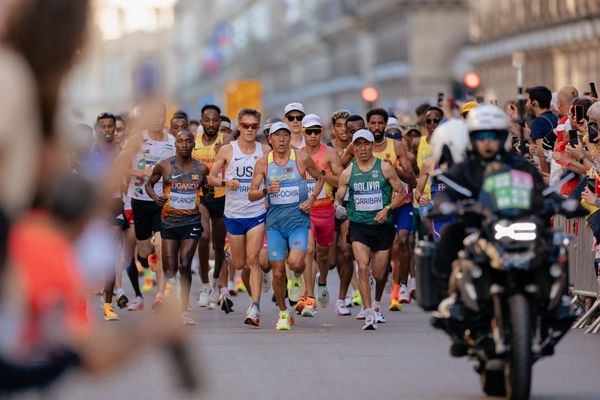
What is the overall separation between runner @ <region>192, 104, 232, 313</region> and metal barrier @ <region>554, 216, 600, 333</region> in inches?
146

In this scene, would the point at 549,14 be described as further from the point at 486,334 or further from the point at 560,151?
the point at 486,334

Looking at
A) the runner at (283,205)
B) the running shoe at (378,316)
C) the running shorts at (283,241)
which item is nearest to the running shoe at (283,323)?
the runner at (283,205)

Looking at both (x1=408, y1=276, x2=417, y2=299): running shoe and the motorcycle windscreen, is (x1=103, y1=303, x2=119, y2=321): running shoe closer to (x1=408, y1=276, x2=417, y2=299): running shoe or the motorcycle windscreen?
(x1=408, y1=276, x2=417, y2=299): running shoe

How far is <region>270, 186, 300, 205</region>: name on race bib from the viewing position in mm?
15844

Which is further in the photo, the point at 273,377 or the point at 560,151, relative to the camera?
the point at 560,151

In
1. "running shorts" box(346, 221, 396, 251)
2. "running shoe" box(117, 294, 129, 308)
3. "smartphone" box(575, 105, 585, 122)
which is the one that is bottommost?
"running shoe" box(117, 294, 129, 308)

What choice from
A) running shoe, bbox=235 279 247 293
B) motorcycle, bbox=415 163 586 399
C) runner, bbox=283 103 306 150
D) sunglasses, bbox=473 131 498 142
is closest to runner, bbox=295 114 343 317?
runner, bbox=283 103 306 150

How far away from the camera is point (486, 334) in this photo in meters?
10.2

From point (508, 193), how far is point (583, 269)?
20.1 feet

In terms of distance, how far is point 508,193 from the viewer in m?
10.0

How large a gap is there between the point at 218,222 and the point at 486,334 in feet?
29.0

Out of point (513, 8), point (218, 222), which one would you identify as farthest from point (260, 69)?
point (218, 222)

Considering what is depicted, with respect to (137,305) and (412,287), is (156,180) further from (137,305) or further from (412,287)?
(412,287)

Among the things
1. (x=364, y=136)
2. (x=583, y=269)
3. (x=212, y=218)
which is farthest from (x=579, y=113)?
(x=212, y=218)
